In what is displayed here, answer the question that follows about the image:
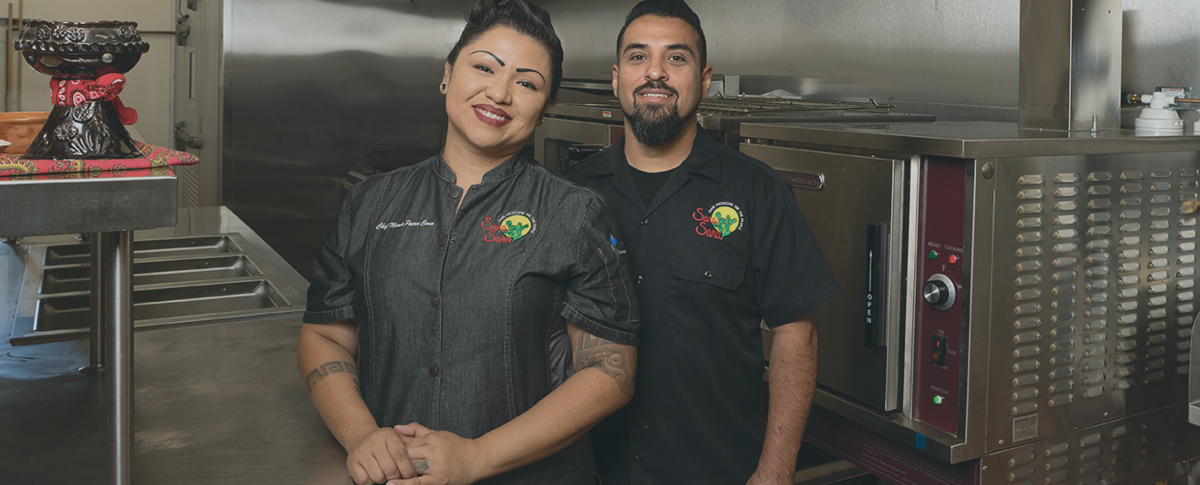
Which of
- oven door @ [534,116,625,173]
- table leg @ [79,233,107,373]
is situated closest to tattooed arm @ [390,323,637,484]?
table leg @ [79,233,107,373]

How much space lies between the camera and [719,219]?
5.01 ft

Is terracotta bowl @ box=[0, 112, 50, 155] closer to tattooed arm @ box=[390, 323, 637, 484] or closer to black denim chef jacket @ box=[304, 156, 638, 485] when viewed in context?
black denim chef jacket @ box=[304, 156, 638, 485]

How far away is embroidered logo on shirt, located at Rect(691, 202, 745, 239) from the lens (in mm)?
1523

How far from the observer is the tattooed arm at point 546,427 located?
0.98 meters

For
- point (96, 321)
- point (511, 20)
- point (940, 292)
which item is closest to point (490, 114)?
point (511, 20)

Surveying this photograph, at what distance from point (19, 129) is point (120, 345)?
0.26 m

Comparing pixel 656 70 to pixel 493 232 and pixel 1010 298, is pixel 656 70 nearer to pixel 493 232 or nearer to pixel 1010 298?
pixel 493 232

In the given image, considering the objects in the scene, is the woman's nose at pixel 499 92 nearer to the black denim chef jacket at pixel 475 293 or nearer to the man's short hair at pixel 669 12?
the black denim chef jacket at pixel 475 293

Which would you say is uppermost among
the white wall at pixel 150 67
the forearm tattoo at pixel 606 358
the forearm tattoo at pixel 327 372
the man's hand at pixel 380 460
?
the white wall at pixel 150 67

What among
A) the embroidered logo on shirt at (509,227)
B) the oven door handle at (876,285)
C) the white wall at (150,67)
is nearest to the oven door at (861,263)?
the oven door handle at (876,285)

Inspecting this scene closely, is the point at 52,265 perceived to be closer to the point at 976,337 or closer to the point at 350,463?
the point at 350,463

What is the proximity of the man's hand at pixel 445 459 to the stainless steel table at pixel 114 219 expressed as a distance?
0.95 ft

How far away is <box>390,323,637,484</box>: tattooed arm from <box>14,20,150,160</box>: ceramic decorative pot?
0.45 meters

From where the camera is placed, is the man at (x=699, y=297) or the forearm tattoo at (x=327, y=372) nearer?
the forearm tattoo at (x=327, y=372)
